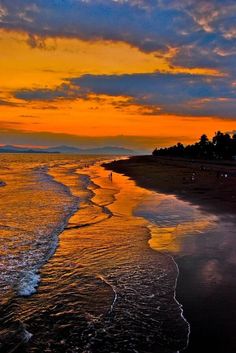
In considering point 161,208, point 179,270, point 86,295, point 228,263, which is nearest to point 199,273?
point 179,270

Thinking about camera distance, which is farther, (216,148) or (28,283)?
(216,148)

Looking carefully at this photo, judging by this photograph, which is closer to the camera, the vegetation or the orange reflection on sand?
the orange reflection on sand

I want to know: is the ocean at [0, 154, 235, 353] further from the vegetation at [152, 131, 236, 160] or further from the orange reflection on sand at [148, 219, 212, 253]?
the vegetation at [152, 131, 236, 160]

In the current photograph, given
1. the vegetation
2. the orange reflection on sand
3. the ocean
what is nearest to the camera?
the ocean

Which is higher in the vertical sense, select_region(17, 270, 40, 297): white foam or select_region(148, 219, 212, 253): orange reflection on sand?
select_region(17, 270, 40, 297): white foam

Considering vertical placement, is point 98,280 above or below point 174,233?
above

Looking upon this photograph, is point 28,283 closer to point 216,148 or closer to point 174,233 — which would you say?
point 174,233

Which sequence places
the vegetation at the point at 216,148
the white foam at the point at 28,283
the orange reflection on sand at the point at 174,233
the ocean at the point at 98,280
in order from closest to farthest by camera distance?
the ocean at the point at 98,280, the white foam at the point at 28,283, the orange reflection on sand at the point at 174,233, the vegetation at the point at 216,148

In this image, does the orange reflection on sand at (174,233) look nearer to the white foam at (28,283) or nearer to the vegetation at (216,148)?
the white foam at (28,283)

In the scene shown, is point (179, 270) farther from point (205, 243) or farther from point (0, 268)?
point (0, 268)

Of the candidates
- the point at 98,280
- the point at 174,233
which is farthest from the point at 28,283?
the point at 174,233

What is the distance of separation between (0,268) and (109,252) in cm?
333

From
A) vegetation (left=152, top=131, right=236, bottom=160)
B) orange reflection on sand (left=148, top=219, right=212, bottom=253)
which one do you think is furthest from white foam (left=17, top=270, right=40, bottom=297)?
vegetation (left=152, top=131, right=236, bottom=160)

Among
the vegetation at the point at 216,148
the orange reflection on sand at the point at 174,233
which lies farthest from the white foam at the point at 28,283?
the vegetation at the point at 216,148
